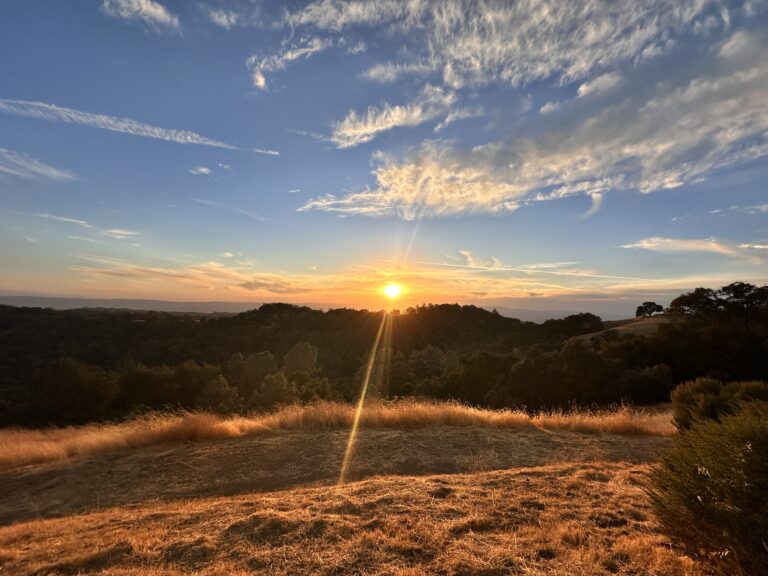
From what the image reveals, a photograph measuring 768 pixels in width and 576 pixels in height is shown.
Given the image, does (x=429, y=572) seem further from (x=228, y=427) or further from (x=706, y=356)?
(x=706, y=356)

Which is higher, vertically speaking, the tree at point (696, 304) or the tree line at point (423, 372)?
the tree at point (696, 304)

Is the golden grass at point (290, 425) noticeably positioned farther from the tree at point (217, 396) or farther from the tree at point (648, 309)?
the tree at point (648, 309)

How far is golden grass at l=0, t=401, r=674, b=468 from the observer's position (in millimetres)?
9133

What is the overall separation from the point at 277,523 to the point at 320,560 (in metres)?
0.99

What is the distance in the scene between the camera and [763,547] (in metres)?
2.87

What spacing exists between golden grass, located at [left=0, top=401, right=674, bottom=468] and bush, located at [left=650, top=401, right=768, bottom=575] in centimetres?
667

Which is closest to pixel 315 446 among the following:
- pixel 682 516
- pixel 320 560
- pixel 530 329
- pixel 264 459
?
pixel 264 459

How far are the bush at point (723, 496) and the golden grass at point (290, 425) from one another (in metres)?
6.67

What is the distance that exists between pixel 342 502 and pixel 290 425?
5519 mm

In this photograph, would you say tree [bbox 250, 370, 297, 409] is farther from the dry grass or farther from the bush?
the bush

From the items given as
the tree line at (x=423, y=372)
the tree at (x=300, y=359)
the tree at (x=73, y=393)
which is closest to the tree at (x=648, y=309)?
the tree line at (x=423, y=372)

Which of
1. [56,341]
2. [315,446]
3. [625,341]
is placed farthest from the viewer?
[56,341]

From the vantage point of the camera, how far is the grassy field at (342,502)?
144 inches

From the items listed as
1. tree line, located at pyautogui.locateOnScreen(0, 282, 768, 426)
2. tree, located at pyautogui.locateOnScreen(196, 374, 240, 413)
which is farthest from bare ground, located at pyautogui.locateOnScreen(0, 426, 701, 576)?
tree, located at pyautogui.locateOnScreen(196, 374, 240, 413)
